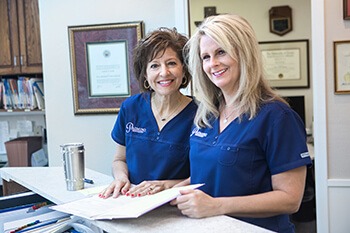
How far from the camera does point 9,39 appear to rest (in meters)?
3.51

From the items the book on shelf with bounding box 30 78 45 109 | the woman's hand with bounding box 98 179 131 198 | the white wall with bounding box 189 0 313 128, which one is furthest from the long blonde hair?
the white wall with bounding box 189 0 313 128

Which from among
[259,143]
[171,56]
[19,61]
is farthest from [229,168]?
[19,61]

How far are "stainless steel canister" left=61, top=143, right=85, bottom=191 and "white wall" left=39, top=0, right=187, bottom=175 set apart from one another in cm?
156

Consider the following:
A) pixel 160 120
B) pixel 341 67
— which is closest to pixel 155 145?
pixel 160 120

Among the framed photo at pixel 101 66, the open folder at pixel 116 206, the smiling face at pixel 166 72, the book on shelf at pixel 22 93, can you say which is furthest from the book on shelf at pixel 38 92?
the open folder at pixel 116 206

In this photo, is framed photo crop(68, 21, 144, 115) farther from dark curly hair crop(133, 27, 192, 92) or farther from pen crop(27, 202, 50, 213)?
pen crop(27, 202, 50, 213)

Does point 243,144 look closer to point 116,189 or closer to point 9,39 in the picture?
point 116,189

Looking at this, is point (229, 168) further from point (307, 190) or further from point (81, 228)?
point (307, 190)

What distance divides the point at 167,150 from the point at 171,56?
418 mm

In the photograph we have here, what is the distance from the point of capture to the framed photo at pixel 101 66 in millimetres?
2865

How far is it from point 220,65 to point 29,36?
2.80 metres

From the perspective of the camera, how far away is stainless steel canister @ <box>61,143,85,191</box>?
137 centimetres

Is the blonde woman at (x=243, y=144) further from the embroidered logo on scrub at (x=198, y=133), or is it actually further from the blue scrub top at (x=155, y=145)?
the blue scrub top at (x=155, y=145)

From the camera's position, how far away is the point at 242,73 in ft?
3.99
